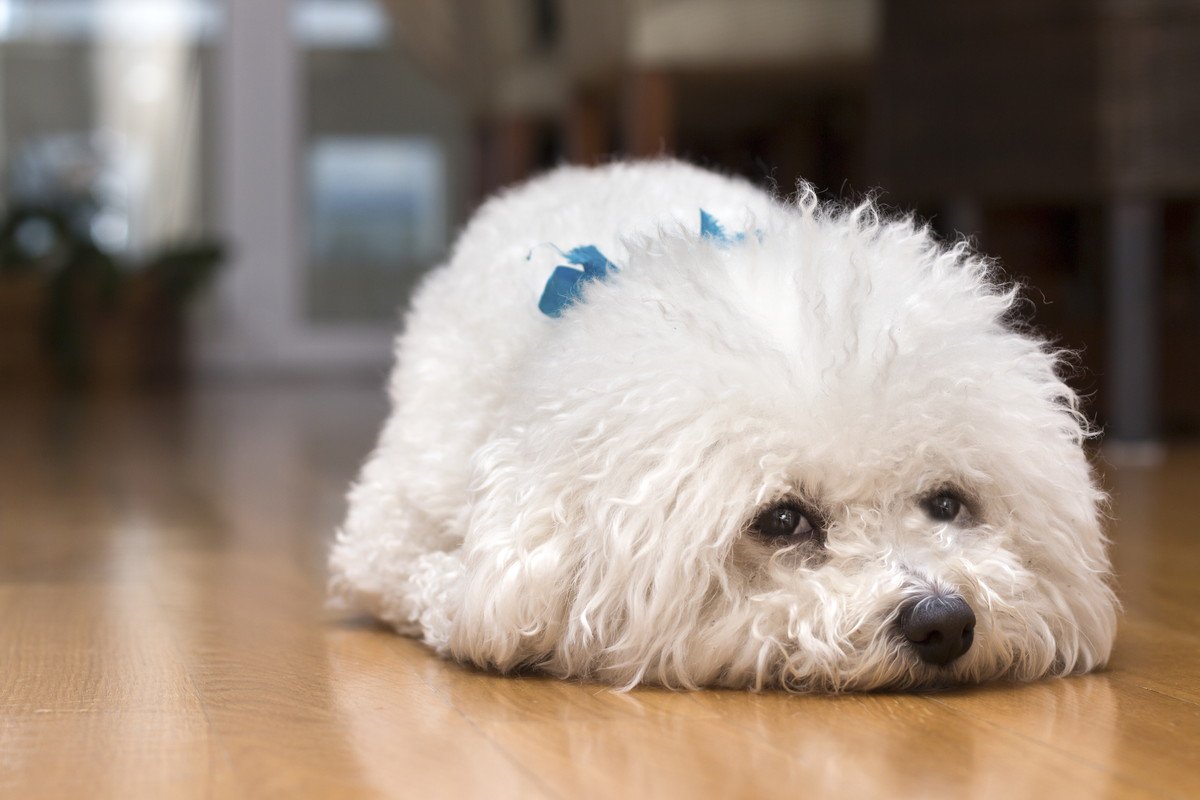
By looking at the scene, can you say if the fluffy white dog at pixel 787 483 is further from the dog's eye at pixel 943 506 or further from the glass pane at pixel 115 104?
the glass pane at pixel 115 104

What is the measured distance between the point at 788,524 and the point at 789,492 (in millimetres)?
26

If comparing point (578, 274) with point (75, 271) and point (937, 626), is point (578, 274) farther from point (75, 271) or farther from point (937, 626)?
point (75, 271)

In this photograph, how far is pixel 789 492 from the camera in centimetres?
107

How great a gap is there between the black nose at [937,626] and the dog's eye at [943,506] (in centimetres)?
9

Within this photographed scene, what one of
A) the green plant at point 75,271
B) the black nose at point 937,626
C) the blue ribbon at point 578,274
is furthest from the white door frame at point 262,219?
the black nose at point 937,626

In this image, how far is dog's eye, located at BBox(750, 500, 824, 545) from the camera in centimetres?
108

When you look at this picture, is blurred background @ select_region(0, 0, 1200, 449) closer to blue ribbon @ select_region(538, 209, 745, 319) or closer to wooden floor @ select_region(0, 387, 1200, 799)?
blue ribbon @ select_region(538, 209, 745, 319)

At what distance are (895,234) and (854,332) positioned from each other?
144 mm

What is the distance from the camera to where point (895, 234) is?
3.90 ft

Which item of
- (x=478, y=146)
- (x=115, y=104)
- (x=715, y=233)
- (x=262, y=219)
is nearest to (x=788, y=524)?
(x=715, y=233)

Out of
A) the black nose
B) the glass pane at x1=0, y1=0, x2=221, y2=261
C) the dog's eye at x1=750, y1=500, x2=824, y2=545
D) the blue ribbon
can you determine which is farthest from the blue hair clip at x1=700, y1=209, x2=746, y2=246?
the glass pane at x1=0, y1=0, x2=221, y2=261

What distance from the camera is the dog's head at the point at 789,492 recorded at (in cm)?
105

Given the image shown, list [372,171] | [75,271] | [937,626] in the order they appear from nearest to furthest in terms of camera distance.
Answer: [937,626] → [75,271] → [372,171]

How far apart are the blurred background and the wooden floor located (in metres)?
0.47
